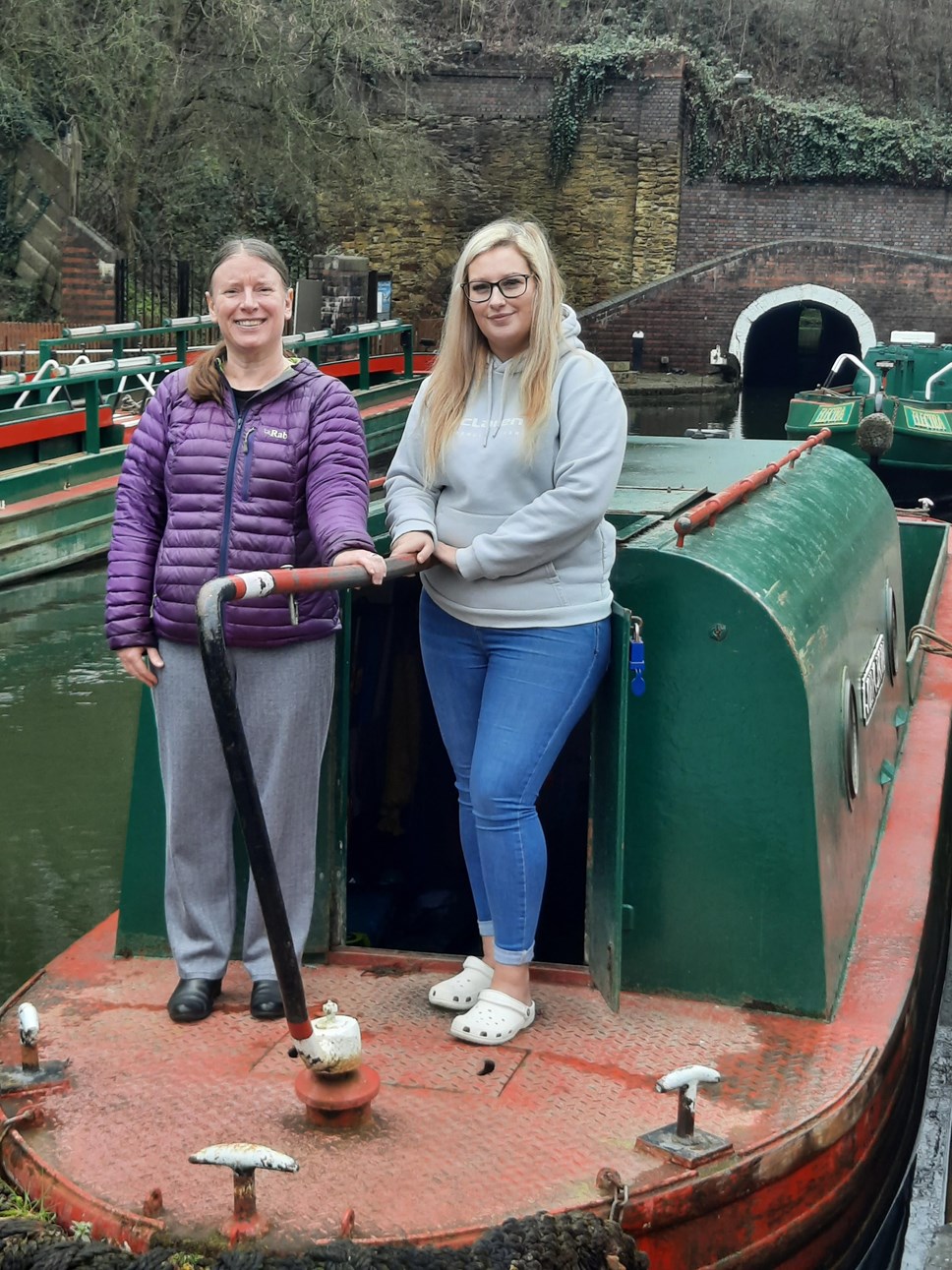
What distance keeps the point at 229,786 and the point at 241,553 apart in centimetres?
45

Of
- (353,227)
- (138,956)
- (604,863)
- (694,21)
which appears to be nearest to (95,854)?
(138,956)

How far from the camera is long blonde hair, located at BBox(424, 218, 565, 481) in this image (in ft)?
8.48

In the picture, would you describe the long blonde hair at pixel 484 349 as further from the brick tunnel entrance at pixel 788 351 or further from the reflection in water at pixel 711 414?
the brick tunnel entrance at pixel 788 351

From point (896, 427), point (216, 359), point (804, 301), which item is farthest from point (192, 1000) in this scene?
point (804, 301)

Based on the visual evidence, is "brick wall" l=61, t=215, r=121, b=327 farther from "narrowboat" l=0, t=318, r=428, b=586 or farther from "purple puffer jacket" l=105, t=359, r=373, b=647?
"purple puffer jacket" l=105, t=359, r=373, b=647

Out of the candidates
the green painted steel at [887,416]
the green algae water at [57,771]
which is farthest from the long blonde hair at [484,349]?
the green painted steel at [887,416]

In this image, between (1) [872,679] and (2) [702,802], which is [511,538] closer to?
(2) [702,802]

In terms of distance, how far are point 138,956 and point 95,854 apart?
3071mm

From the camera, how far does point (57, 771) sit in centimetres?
701

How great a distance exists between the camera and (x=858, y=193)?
27.9 meters

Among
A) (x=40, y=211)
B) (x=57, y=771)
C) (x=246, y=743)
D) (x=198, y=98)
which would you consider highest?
(x=198, y=98)

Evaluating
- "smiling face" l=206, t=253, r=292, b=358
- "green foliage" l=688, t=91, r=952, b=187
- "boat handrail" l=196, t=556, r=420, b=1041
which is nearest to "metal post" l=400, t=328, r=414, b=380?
"green foliage" l=688, t=91, r=952, b=187

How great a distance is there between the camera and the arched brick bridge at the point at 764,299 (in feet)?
87.8

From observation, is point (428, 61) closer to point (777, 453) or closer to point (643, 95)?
point (643, 95)
